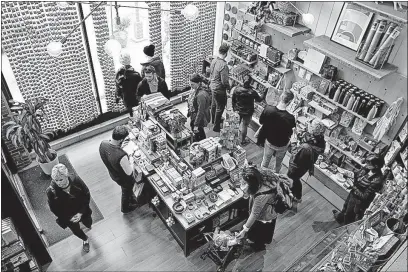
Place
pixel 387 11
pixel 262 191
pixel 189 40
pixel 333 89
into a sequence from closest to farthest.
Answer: pixel 262 191, pixel 387 11, pixel 333 89, pixel 189 40

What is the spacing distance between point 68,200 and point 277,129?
3.64 m

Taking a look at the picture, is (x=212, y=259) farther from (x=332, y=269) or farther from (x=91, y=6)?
(x=91, y=6)

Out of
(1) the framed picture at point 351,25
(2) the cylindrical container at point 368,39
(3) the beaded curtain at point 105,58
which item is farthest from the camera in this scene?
(3) the beaded curtain at point 105,58

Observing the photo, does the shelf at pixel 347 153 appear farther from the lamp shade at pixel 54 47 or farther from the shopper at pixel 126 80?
the lamp shade at pixel 54 47

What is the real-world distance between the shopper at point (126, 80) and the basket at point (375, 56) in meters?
4.26

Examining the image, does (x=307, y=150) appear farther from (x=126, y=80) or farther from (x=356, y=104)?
(x=126, y=80)

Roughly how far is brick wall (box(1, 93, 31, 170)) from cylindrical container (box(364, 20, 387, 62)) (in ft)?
20.9

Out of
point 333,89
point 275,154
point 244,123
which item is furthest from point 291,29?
point 275,154

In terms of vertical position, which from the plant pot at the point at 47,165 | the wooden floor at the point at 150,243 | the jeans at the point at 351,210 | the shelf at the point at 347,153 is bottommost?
the wooden floor at the point at 150,243

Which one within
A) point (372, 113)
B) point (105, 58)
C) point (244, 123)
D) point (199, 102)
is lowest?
point (244, 123)

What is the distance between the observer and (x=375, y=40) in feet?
16.9

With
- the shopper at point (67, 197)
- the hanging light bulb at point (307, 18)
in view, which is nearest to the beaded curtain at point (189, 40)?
the hanging light bulb at point (307, 18)

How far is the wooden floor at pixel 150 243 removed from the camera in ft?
18.1

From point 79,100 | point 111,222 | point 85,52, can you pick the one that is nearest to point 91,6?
point 85,52
